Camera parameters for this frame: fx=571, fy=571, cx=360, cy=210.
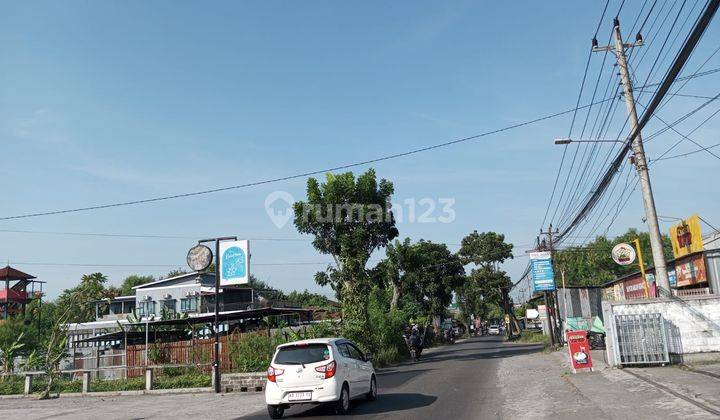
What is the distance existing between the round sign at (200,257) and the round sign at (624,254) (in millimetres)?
17589

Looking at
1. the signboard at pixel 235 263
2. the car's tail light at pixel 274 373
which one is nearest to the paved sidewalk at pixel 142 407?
the car's tail light at pixel 274 373

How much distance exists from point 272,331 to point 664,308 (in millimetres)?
14641

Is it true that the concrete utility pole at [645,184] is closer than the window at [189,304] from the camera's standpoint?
Yes

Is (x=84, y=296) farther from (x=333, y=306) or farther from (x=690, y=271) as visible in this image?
(x=690, y=271)

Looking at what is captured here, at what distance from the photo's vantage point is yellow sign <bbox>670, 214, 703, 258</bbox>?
24.6 meters

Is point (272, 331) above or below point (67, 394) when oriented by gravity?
above

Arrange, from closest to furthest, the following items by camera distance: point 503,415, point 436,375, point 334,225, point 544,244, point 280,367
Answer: point 503,415 < point 280,367 < point 436,375 < point 334,225 < point 544,244

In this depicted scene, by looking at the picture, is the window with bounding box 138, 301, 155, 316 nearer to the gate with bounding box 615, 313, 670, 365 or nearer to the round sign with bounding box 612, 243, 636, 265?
the round sign with bounding box 612, 243, 636, 265

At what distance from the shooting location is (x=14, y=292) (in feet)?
202

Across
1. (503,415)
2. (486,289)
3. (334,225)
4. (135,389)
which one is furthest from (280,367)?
(486,289)

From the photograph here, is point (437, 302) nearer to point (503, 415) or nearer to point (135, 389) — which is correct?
point (135, 389)

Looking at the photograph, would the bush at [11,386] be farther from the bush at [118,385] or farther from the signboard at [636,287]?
the signboard at [636,287]

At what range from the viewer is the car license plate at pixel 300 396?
11.9m

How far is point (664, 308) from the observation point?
56.9 ft
